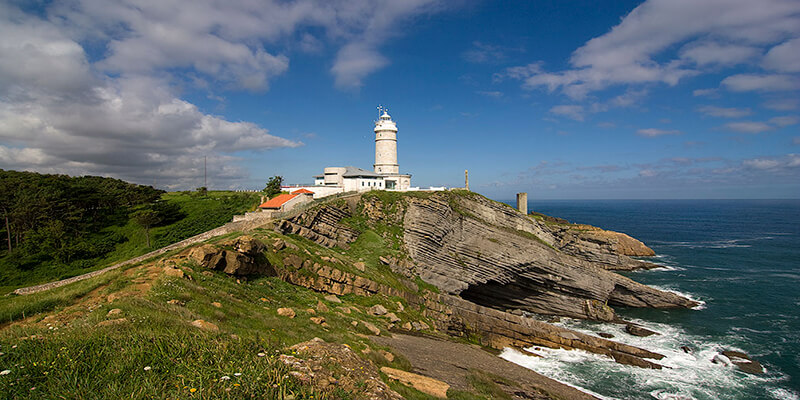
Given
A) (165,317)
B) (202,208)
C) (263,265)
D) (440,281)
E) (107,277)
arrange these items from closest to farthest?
(165,317), (107,277), (263,265), (440,281), (202,208)

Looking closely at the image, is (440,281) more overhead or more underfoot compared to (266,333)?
more underfoot

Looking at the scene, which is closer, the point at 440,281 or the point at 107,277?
the point at 107,277

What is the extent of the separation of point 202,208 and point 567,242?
6057 cm

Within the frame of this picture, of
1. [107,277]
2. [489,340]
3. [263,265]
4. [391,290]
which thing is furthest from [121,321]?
[489,340]

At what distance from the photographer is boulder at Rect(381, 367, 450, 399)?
11531 millimetres

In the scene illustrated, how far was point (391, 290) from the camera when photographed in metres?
26.8

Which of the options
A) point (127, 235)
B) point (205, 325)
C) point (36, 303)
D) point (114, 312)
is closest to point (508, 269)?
point (205, 325)

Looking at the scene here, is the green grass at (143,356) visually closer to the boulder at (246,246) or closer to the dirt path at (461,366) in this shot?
the dirt path at (461,366)

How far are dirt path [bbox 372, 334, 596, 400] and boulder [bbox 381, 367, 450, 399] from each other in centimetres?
158

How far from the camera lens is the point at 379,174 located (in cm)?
5053

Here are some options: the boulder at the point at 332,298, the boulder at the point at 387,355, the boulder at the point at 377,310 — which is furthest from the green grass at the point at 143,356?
the boulder at the point at 377,310

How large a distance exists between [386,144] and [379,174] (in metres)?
5.88

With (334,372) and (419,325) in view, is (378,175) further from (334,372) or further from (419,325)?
Answer: (334,372)

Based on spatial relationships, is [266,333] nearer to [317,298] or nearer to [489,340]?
[317,298]
